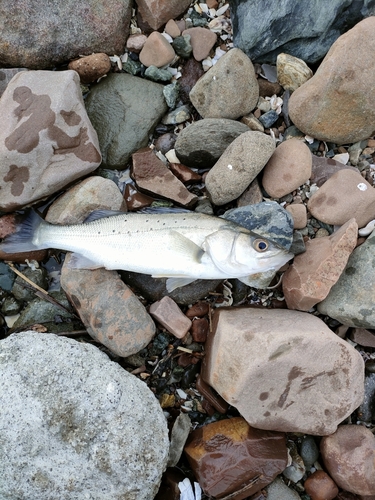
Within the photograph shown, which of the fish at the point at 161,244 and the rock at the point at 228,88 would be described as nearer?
the fish at the point at 161,244

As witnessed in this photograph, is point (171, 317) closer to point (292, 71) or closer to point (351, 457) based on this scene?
point (351, 457)

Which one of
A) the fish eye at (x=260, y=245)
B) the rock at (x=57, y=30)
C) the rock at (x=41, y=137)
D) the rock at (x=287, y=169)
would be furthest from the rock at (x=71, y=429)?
the rock at (x=57, y=30)

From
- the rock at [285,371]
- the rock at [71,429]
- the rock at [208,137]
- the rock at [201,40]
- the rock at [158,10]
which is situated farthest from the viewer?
the rock at [201,40]

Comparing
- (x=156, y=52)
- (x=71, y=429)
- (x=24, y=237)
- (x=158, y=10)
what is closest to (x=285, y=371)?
(x=71, y=429)

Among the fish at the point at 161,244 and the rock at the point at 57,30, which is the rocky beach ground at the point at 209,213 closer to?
the rock at the point at 57,30

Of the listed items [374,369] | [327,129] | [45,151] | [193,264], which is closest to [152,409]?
[193,264]

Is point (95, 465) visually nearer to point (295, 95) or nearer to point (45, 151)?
point (45, 151)
